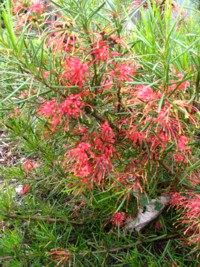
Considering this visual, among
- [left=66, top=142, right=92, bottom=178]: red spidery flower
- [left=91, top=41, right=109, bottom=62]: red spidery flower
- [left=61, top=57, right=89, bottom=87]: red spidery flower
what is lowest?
[left=66, top=142, right=92, bottom=178]: red spidery flower

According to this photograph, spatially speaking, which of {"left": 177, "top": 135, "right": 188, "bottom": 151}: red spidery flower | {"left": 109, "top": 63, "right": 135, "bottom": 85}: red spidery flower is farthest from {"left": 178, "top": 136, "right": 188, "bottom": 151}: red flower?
{"left": 109, "top": 63, "right": 135, "bottom": 85}: red spidery flower

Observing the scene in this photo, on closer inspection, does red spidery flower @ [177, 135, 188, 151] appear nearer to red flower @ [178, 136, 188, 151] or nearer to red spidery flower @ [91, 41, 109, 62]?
red flower @ [178, 136, 188, 151]

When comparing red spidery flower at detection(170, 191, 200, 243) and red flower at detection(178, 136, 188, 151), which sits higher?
red flower at detection(178, 136, 188, 151)

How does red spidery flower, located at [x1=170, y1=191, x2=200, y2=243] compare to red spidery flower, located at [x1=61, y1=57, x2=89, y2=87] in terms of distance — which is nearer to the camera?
red spidery flower, located at [x1=61, y1=57, x2=89, y2=87]

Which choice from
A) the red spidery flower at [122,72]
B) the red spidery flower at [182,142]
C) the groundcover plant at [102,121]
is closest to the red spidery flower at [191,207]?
the groundcover plant at [102,121]

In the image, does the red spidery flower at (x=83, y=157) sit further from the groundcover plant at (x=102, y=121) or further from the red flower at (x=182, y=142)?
the red flower at (x=182, y=142)

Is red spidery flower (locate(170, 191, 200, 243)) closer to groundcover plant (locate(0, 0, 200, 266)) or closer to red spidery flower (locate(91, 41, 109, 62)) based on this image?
groundcover plant (locate(0, 0, 200, 266))

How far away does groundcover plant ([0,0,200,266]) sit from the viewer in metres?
0.78

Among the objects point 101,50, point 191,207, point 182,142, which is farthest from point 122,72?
point 191,207

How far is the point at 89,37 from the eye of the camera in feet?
2.64

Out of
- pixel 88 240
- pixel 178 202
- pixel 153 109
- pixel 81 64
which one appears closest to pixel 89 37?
pixel 81 64

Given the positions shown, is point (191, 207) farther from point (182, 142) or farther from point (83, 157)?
point (83, 157)

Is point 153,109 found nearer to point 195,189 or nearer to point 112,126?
point 112,126

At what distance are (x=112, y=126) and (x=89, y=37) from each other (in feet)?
0.85
